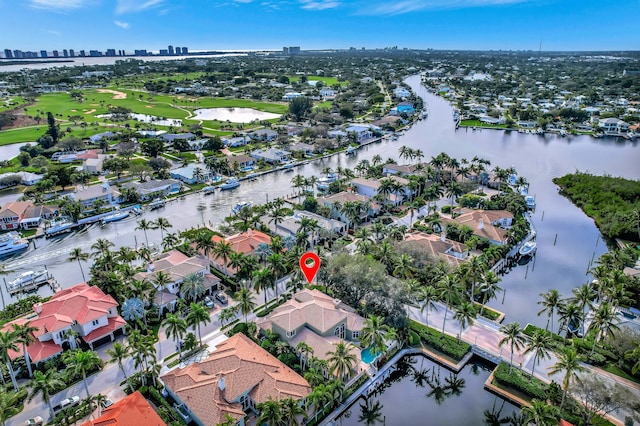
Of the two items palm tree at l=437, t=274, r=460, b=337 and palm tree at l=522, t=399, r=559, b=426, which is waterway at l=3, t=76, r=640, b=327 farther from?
palm tree at l=522, t=399, r=559, b=426

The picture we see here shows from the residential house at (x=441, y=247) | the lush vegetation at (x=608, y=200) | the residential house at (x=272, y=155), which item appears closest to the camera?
the residential house at (x=441, y=247)

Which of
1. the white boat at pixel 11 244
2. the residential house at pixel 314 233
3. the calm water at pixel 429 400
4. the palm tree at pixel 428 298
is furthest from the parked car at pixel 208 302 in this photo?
the white boat at pixel 11 244

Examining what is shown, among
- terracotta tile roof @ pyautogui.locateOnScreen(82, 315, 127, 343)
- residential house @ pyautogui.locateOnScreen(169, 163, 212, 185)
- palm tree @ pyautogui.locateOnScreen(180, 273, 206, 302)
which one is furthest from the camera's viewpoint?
residential house @ pyautogui.locateOnScreen(169, 163, 212, 185)

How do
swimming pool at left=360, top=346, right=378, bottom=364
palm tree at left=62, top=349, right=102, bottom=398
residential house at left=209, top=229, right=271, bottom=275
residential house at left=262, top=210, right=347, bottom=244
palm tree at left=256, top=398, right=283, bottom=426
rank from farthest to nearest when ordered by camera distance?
residential house at left=262, top=210, right=347, bottom=244 → residential house at left=209, top=229, right=271, bottom=275 → swimming pool at left=360, top=346, right=378, bottom=364 → palm tree at left=62, top=349, right=102, bottom=398 → palm tree at left=256, top=398, right=283, bottom=426

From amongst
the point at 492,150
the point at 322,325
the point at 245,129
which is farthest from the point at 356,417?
the point at 245,129

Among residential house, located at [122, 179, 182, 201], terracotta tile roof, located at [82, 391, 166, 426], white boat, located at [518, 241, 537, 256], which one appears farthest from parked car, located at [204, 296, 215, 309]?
white boat, located at [518, 241, 537, 256]

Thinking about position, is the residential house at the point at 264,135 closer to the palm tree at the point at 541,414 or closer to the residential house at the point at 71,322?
the residential house at the point at 71,322

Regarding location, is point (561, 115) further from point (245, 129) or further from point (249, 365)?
point (249, 365)
